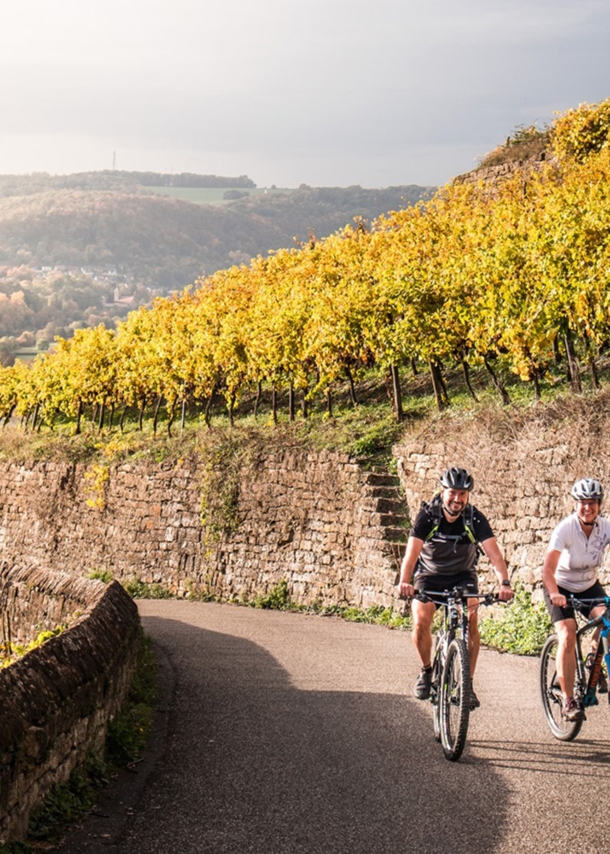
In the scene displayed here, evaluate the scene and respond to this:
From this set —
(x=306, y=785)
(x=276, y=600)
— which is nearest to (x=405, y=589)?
(x=306, y=785)

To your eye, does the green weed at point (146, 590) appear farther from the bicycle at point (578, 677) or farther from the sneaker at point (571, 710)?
the sneaker at point (571, 710)

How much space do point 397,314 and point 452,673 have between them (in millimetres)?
21543

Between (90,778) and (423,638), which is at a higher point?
(423,638)

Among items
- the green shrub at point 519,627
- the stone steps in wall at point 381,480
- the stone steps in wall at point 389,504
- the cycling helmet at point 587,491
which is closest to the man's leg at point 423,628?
the cycling helmet at point 587,491

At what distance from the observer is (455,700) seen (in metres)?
8.45

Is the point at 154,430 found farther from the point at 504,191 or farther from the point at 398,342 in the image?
the point at 504,191

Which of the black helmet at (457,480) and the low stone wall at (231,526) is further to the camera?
the low stone wall at (231,526)

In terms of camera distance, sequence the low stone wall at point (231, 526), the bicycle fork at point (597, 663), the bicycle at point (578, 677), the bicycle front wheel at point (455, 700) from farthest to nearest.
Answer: the low stone wall at point (231, 526)
the bicycle at point (578, 677)
the bicycle fork at point (597, 663)
the bicycle front wheel at point (455, 700)

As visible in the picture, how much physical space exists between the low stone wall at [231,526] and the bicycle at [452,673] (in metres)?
12.7

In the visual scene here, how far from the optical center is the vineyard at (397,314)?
955 inches

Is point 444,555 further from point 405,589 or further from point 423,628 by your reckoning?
point 423,628

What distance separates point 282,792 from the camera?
752 cm

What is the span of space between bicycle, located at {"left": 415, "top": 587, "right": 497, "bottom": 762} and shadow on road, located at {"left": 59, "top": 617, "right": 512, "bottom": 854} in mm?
187

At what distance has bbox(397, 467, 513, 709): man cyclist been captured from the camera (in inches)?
350
